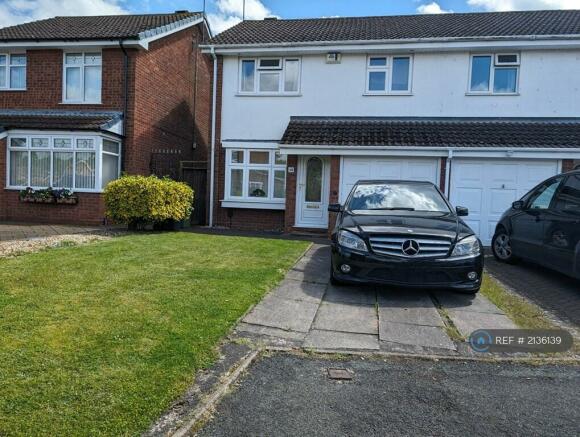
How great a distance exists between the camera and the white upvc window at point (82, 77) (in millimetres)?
13867

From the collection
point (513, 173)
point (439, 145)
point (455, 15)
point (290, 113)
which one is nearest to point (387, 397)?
point (439, 145)

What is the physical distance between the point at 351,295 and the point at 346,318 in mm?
920

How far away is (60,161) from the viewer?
1320 cm

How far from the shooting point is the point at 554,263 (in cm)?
615

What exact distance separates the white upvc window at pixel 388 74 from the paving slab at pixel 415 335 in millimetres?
9971

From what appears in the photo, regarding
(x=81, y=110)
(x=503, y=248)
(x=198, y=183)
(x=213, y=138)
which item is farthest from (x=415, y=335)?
(x=81, y=110)

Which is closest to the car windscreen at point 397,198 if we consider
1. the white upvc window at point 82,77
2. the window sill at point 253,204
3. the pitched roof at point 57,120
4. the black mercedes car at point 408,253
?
the black mercedes car at point 408,253

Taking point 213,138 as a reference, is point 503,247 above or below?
below

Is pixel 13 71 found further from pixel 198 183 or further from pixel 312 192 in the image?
pixel 312 192

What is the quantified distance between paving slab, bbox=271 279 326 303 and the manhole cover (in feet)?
5.90

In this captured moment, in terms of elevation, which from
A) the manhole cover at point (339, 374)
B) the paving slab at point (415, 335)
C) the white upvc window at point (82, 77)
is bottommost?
the manhole cover at point (339, 374)

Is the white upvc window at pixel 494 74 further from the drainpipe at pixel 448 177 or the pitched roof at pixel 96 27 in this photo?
the pitched roof at pixel 96 27

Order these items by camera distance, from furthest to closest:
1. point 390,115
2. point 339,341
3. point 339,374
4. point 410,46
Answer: point 390,115 < point 410,46 < point 339,341 < point 339,374

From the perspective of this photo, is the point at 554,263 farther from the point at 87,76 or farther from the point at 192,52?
the point at 192,52
